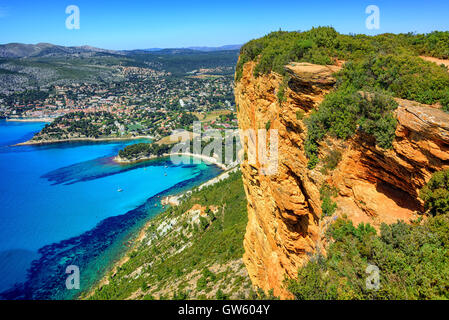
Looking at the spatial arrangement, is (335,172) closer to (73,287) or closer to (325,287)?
(325,287)

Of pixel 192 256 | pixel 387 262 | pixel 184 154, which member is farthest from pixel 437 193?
pixel 184 154

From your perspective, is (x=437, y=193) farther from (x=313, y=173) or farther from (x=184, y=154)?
(x=184, y=154)

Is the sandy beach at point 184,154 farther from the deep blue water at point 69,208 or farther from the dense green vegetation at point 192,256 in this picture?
the dense green vegetation at point 192,256

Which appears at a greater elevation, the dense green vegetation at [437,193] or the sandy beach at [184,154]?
the dense green vegetation at [437,193]

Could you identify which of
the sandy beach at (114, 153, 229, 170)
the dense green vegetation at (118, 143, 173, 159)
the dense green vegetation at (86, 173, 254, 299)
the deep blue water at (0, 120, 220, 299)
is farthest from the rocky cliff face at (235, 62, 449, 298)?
the dense green vegetation at (118, 143, 173, 159)

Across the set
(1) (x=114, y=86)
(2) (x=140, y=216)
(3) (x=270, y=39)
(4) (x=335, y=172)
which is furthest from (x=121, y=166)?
(1) (x=114, y=86)

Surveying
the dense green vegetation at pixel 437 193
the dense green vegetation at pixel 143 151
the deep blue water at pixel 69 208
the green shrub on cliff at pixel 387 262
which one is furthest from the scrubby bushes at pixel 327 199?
the dense green vegetation at pixel 143 151

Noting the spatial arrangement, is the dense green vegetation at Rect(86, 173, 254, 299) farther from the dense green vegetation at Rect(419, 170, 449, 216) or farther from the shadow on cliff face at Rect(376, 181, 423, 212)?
the dense green vegetation at Rect(419, 170, 449, 216)
